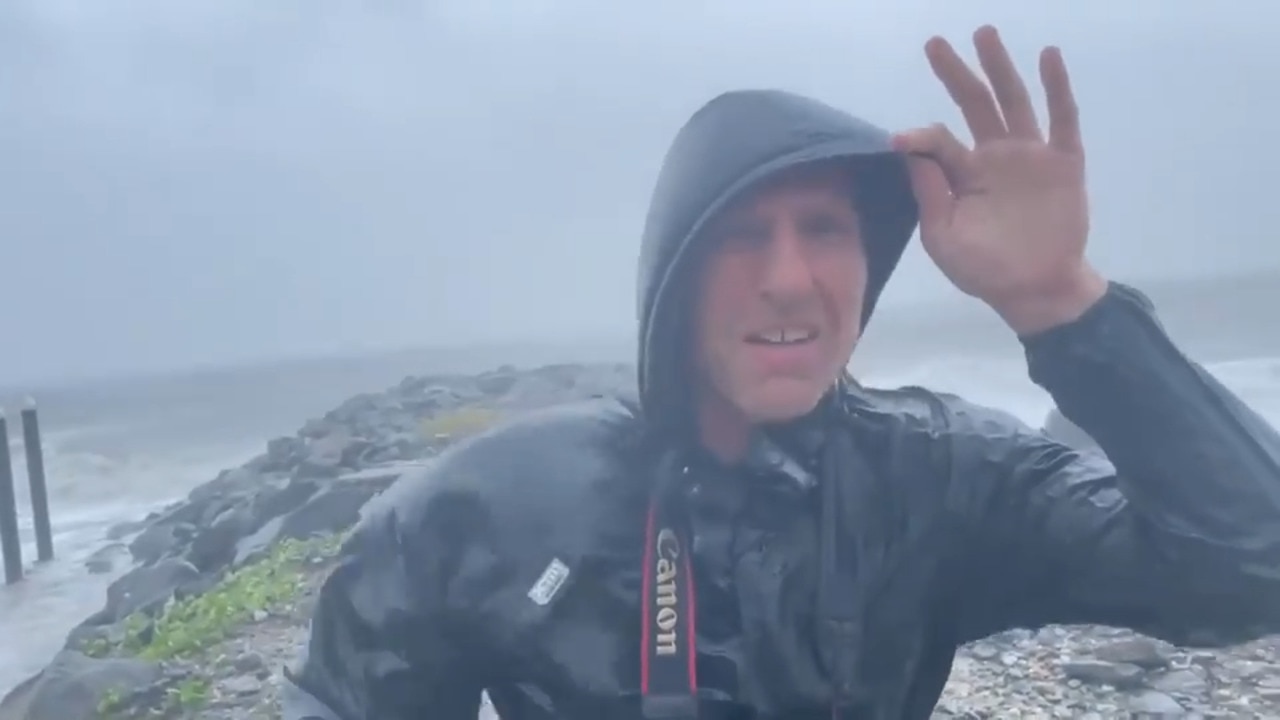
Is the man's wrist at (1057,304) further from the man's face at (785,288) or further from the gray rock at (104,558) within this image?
the gray rock at (104,558)

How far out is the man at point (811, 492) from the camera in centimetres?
185

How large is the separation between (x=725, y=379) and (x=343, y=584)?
0.70m

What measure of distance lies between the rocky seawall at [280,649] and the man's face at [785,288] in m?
0.42

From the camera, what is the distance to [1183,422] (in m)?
1.82

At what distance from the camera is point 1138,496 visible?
73.7 inches

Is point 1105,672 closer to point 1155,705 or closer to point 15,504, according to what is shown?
point 1155,705

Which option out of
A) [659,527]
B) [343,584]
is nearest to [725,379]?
[659,527]

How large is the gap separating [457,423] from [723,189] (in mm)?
14894

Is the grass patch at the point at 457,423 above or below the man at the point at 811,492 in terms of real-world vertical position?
below

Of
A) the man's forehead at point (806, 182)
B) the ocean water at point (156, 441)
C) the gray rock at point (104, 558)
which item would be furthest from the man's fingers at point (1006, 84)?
the gray rock at point (104, 558)

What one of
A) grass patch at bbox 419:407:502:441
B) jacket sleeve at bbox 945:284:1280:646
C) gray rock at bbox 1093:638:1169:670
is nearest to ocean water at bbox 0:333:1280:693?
jacket sleeve at bbox 945:284:1280:646

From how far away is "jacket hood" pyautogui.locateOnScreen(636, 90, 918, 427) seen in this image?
1.93m

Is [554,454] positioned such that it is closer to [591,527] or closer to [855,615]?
[591,527]

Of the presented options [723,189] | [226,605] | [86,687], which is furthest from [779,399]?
[226,605]
